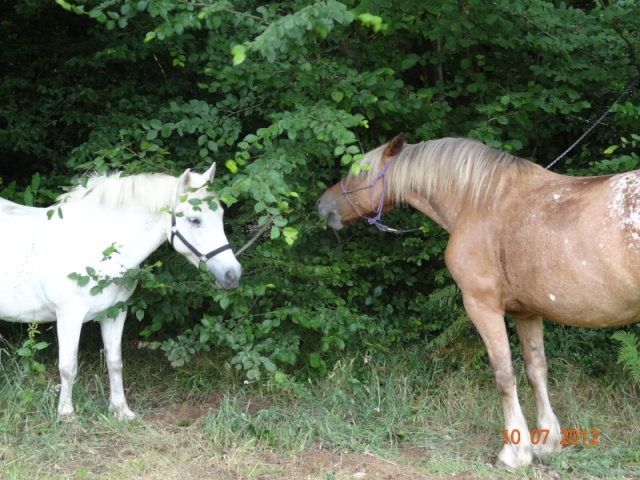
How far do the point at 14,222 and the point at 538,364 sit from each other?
360 cm

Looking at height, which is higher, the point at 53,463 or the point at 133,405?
the point at 53,463

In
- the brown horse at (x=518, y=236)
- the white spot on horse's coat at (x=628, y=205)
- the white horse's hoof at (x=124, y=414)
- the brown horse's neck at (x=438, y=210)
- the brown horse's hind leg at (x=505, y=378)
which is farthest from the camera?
the white horse's hoof at (x=124, y=414)

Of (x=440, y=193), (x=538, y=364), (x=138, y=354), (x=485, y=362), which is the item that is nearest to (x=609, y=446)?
(x=538, y=364)

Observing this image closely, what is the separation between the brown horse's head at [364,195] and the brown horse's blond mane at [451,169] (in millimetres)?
18

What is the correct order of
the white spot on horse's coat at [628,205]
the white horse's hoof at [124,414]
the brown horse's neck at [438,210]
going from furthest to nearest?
the white horse's hoof at [124,414] → the brown horse's neck at [438,210] → the white spot on horse's coat at [628,205]

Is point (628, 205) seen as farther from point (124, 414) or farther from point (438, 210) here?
point (124, 414)

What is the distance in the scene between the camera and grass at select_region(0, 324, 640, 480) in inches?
165

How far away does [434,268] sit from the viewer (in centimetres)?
650

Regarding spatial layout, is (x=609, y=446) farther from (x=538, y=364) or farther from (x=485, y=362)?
(x=485, y=362)

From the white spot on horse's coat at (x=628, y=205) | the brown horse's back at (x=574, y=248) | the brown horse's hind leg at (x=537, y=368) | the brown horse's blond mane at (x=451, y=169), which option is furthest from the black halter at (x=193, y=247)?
the white spot on horse's coat at (x=628, y=205)

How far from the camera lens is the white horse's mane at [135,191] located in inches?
177

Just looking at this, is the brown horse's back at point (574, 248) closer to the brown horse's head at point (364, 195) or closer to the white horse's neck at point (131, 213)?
the brown horse's head at point (364, 195)

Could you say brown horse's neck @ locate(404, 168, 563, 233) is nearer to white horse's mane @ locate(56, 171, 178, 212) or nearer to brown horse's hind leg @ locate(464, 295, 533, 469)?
brown horse's hind leg @ locate(464, 295, 533, 469)
